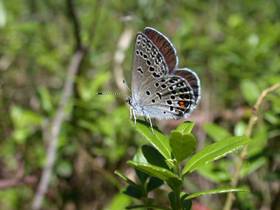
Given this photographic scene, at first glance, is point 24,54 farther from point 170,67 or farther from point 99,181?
point 170,67

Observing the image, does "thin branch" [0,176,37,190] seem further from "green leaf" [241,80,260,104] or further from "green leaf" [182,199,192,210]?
"green leaf" [182,199,192,210]

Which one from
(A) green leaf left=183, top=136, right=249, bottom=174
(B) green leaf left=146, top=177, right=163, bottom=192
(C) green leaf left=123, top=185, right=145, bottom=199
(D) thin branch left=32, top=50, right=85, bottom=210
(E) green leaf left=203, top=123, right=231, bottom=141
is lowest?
(D) thin branch left=32, top=50, right=85, bottom=210

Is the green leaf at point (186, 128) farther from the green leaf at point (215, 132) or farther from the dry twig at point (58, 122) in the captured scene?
the dry twig at point (58, 122)

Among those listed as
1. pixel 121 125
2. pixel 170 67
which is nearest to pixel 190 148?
pixel 170 67

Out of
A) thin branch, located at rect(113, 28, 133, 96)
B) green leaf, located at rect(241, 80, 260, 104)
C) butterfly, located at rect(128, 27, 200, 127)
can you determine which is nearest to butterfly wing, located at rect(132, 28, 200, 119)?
butterfly, located at rect(128, 27, 200, 127)

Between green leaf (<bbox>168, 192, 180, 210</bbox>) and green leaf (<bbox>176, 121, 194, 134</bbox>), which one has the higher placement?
green leaf (<bbox>176, 121, 194, 134</bbox>)

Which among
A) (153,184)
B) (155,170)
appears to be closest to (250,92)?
(153,184)
